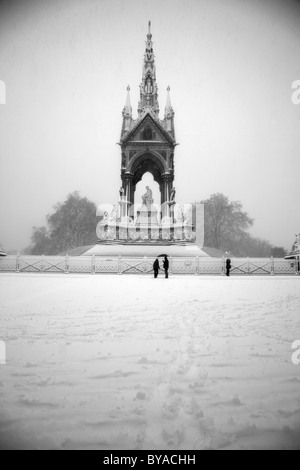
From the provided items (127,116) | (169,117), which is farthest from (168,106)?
(127,116)

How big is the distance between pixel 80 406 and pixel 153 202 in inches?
1163

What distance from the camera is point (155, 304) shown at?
286 inches

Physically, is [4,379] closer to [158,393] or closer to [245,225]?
[158,393]

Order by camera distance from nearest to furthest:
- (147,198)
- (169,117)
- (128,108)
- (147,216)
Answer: (147,216), (147,198), (169,117), (128,108)

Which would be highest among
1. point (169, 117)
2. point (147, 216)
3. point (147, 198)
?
point (169, 117)

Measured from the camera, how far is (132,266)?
73.0ft

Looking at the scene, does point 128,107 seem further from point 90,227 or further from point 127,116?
point 90,227

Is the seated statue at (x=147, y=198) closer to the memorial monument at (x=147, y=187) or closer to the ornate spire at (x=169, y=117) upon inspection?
the memorial monument at (x=147, y=187)

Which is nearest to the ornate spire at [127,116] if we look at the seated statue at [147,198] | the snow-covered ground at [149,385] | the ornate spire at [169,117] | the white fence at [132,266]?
the ornate spire at [169,117]

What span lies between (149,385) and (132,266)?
19.8 meters

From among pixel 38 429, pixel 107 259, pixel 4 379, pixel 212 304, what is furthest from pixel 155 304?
pixel 107 259

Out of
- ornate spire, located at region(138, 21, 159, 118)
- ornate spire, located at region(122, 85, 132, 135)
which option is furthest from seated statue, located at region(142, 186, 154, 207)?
ornate spire, located at region(138, 21, 159, 118)

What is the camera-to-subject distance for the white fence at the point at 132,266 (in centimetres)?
2227
